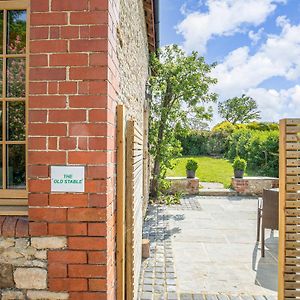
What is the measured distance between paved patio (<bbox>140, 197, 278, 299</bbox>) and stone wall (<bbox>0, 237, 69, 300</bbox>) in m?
1.81

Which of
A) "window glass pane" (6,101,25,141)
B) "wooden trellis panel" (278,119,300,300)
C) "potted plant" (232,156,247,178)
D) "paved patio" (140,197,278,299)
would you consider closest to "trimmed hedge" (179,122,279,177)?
"potted plant" (232,156,247,178)

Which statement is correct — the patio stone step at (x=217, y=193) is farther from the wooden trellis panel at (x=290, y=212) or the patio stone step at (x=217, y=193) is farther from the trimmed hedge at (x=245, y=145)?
the wooden trellis panel at (x=290, y=212)

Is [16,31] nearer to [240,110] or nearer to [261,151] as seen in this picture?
[261,151]

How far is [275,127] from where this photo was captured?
24.6 metres

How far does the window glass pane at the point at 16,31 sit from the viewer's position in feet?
7.01

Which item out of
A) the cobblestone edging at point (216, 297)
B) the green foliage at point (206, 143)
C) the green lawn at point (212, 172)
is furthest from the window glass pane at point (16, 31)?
the green foliage at point (206, 143)

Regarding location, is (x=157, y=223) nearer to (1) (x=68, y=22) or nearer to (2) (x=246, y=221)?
(2) (x=246, y=221)

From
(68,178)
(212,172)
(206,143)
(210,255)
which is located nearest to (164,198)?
(210,255)

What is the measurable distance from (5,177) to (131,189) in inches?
41.1

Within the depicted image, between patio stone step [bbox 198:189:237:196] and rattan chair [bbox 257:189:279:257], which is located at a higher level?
rattan chair [bbox 257:189:279:257]

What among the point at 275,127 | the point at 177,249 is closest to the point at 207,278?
the point at 177,249

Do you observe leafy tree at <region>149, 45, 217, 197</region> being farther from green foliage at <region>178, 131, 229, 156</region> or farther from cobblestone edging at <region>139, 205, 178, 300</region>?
green foliage at <region>178, 131, 229, 156</region>

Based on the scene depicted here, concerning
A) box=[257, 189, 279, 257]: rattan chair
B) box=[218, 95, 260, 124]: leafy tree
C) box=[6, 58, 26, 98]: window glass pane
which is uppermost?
box=[218, 95, 260, 124]: leafy tree

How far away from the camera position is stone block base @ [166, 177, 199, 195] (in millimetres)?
10789
